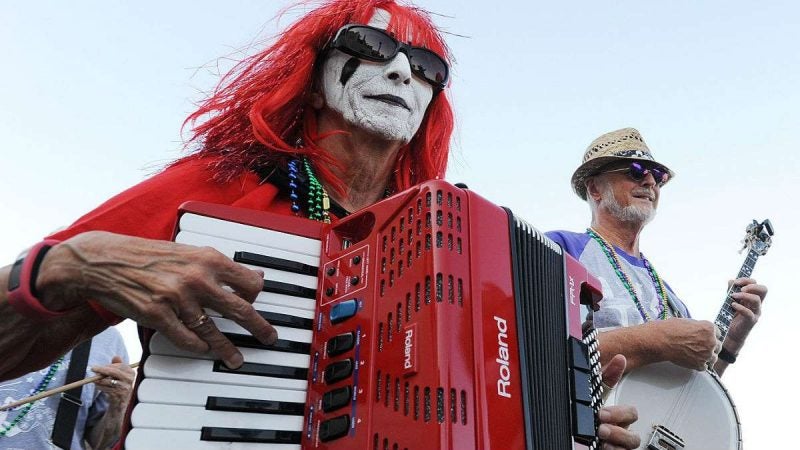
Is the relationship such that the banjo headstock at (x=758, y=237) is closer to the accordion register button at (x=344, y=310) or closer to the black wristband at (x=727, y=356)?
the black wristband at (x=727, y=356)

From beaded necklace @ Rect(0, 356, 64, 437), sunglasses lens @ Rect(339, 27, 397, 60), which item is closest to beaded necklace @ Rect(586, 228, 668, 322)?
sunglasses lens @ Rect(339, 27, 397, 60)

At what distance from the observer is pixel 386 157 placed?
221 cm

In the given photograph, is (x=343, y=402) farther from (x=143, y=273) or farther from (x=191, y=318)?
(x=143, y=273)

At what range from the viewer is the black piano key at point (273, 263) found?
4.83 feet

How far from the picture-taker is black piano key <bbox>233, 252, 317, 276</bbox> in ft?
4.83

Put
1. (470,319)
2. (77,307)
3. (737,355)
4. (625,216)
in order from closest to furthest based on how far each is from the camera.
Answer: (470,319) < (77,307) < (737,355) < (625,216)

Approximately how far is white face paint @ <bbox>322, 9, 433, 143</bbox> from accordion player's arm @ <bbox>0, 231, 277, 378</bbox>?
0.81 m

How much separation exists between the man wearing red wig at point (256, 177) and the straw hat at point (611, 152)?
1362 millimetres

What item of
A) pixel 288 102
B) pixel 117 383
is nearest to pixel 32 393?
pixel 117 383

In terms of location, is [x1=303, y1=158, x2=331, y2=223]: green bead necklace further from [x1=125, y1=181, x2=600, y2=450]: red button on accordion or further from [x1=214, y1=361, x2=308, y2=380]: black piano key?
[x1=214, y1=361, x2=308, y2=380]: black piano key

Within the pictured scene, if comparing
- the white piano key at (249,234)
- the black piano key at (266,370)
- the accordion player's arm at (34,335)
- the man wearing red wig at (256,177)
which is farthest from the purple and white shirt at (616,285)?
the accordion player's arm at (34,335)

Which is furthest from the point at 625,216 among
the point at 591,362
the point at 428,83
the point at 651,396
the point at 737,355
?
the point at 591,362

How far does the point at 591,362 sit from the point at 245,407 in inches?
32.5

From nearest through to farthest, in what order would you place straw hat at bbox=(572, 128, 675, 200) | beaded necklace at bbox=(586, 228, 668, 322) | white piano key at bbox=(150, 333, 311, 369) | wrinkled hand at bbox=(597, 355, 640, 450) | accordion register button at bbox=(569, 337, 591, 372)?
white piano key at bbox=(150, 333, 311, 369) → accordion register button at bbox=(569, 337, 591, 372) → wrinkled hand at bbox=(597, 355, 640, 450) → beaded necklace at bbox=(586, 228, 668, 322) → straw hat at bbox=(572, 128, 675, 200)
